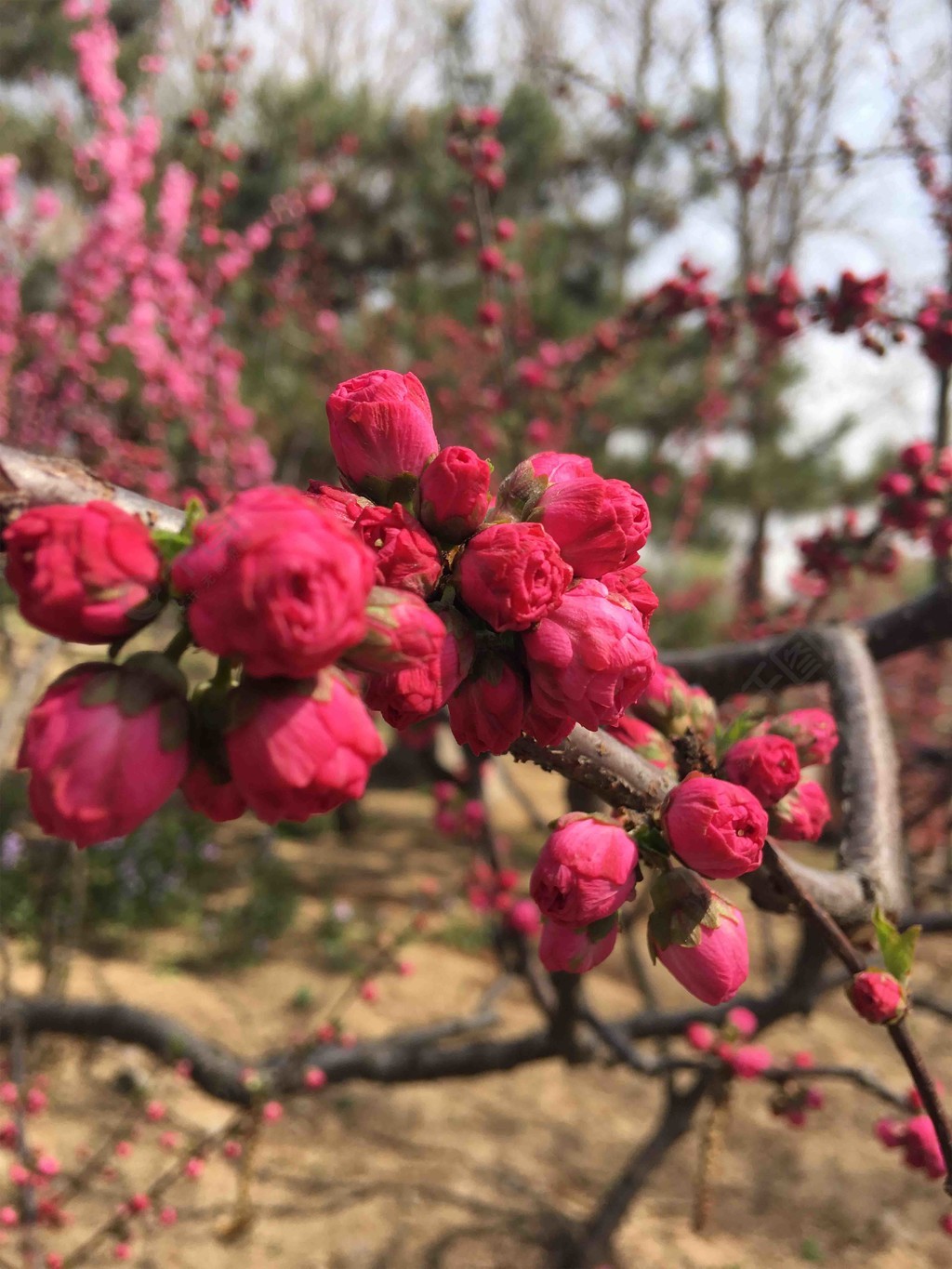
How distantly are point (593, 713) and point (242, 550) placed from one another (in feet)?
0.90

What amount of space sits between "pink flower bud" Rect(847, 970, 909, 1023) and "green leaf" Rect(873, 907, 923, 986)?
2 cm

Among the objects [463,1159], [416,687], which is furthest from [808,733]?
[463,1159]

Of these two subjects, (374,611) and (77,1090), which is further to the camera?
(77,1090)

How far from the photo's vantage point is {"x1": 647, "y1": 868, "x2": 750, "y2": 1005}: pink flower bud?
29.7 inches

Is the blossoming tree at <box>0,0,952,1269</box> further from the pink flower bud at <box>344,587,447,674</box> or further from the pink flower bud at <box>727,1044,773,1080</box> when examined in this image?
the pink flower bud at <box>727,1044,773,1080</box>

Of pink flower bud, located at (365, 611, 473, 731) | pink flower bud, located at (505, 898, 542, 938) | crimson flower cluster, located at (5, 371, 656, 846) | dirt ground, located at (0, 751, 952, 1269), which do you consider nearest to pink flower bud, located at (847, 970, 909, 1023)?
crimson flower cluster, located at (5, 371, 656, 846)

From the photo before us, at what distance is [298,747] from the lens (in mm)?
494

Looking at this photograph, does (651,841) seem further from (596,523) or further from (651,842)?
(596,523)

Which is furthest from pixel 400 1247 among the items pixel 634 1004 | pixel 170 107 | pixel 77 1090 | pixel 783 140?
pixel 170 107

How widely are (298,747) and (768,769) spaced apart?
1.66ft

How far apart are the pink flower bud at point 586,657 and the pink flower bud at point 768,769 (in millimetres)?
259

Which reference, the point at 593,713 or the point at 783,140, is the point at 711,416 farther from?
the point at 593,713

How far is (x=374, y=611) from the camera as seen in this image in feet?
1.71

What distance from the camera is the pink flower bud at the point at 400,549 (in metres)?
0.59
